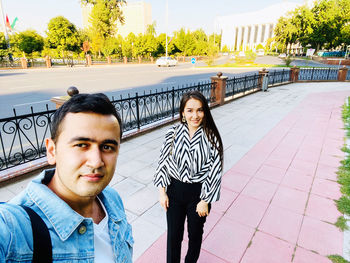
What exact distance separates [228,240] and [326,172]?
300 centimetres

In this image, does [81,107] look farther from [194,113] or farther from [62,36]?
[62,36]

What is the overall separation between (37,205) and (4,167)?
4532mm

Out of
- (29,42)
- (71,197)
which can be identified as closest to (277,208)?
(71,197)

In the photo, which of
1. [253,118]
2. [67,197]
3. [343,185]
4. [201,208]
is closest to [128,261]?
[67,197]

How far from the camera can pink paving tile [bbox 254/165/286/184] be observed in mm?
4234

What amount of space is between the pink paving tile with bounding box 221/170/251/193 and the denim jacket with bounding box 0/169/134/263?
127 inches

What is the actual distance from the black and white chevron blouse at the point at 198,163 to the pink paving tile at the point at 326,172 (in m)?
3.45

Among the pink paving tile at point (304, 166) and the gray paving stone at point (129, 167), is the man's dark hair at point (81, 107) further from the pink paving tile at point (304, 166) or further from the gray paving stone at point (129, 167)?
the pink paving tile at point (304, 166)

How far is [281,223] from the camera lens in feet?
10.2


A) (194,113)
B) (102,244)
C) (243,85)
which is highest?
(194,113)

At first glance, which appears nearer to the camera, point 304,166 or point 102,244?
point 102,244

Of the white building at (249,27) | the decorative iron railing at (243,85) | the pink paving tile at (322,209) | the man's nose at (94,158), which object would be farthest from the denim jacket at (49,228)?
the white building at (249,27)

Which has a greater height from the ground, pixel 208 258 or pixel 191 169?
pixel 191 169

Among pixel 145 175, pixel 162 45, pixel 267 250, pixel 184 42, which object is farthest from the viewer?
pixel 184 42
